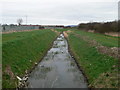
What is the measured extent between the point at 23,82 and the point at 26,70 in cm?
288

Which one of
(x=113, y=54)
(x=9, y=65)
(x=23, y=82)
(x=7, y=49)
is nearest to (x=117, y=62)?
(x=113, y=54)

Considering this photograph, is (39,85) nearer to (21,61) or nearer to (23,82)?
(23,82)

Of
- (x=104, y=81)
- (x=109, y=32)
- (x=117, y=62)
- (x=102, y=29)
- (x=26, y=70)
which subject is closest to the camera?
(x=104, y=81)

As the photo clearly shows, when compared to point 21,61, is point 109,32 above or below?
above

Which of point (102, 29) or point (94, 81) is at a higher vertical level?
point (102, 29)

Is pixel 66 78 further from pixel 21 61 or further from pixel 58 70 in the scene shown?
pixel 21 61

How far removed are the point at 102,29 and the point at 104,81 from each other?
173 ft

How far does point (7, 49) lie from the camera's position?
1920 centimetres

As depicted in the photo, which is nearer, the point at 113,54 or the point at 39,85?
the point at 39,85

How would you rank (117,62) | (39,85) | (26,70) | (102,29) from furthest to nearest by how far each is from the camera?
(102,29) → (26,70) → (117,62) → (39,85)

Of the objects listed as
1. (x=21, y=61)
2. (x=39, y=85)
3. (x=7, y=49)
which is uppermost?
(x=7, y=49)

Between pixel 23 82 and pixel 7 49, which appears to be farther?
pixel 7 49

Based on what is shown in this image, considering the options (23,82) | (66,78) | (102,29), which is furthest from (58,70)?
(102,29)

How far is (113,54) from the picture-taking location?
17875 mm
